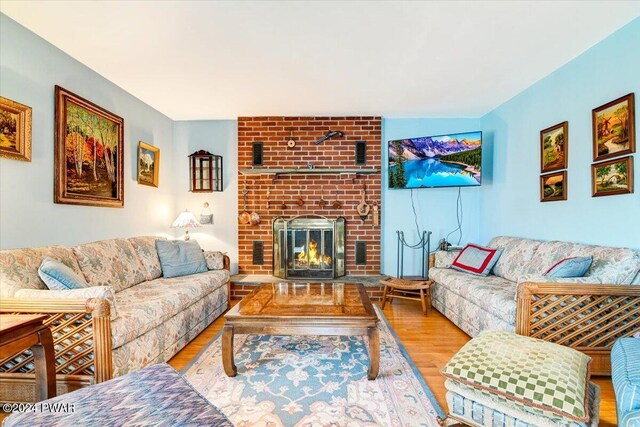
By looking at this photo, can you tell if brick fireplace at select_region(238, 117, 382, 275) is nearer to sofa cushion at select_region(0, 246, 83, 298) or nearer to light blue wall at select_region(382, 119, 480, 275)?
light blue wall at select_region(382, 119, 480, 275)

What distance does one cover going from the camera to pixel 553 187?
111 inches

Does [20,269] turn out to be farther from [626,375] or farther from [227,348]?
[626,375]

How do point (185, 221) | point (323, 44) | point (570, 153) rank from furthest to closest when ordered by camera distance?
1. point (185, 221)
2. point (570, 153)
3. point (323, 44)

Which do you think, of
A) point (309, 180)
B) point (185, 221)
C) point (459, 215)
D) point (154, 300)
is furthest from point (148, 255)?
point (459, 215)

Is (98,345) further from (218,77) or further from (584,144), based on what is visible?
(584,144)

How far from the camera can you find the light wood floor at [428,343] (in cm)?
183

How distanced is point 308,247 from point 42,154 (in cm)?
268

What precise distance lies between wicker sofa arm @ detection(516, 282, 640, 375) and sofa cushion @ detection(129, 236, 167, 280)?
10.2 ft

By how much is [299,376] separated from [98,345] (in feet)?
3.79

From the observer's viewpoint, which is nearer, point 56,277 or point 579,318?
point 56,277

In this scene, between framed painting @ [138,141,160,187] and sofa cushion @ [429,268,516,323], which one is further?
framed painting @ [138,141,160,187]

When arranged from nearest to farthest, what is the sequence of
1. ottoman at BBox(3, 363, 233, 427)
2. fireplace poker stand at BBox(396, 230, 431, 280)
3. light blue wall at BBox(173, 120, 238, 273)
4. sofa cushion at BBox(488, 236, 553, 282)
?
ottoman at BBox(3, 363, 233, 427), sofa cushion at BBox(488, 236, 553, 282), fireplace poker stand at BBox(396, 230, 431, 280), light blue wall at BBox(173, 120, 238, 273)

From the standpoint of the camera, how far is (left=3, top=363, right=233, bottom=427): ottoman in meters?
0.95

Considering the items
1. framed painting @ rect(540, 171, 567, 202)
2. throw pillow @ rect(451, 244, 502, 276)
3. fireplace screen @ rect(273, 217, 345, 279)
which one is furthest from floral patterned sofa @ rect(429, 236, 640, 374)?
fireplace screen @ rect(273, 217, 345, 279)
